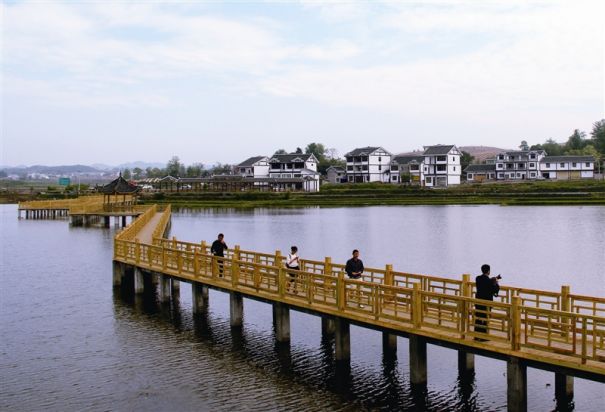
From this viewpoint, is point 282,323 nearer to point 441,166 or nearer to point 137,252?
point 137,252

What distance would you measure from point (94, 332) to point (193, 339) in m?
4.76

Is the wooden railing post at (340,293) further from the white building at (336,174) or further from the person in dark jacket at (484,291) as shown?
the white building at (336,174)

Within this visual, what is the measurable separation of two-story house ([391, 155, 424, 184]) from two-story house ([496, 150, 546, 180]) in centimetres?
2330

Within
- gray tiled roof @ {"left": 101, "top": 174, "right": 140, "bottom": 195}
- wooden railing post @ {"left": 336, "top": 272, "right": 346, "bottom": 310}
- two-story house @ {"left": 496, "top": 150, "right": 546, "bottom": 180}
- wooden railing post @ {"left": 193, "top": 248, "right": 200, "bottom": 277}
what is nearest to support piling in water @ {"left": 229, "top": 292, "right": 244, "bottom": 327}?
wooden railing post @ {"left": 193, "top": 248, "right": 200, "bottom": 277}

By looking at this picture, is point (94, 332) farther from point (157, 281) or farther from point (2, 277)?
point (2, 277)

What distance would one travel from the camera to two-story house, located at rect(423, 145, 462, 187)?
538 feet

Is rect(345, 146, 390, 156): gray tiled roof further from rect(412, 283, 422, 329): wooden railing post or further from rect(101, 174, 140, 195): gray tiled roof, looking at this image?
rect(412, 283, 422, 329): wooden railing post

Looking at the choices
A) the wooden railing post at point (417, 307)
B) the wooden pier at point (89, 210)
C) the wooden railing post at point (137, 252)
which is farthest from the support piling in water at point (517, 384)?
the wooden pier at point (89, 210)

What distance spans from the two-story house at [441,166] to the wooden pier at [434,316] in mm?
140049

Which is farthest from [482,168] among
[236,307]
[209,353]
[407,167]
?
[209,353]

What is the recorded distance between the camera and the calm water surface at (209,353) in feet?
64.6

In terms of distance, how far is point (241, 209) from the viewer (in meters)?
129

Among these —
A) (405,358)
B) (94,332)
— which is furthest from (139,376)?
(405,358)

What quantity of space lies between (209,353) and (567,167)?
15703 centimetres
